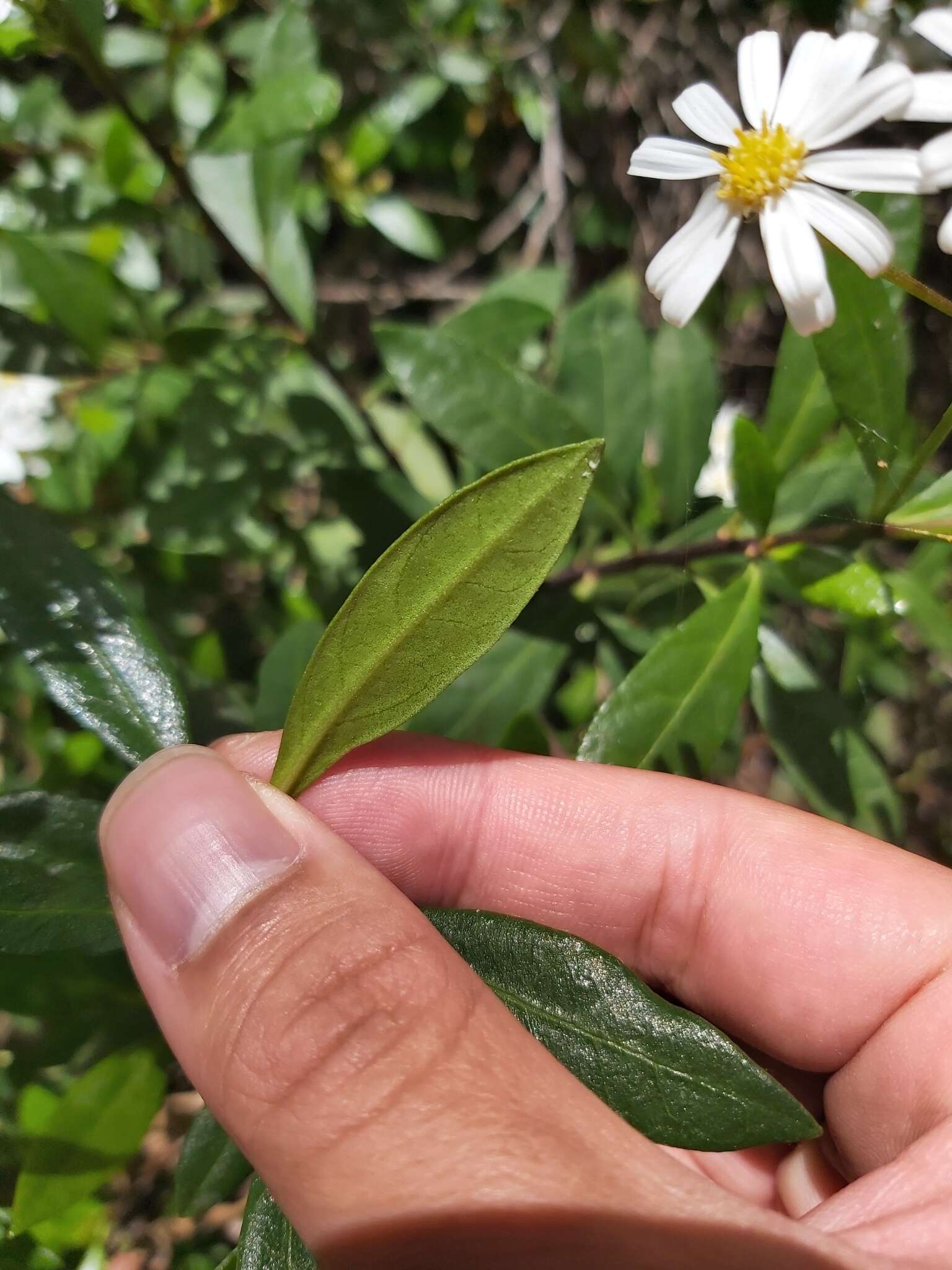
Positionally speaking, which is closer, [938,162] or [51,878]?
[938,162]

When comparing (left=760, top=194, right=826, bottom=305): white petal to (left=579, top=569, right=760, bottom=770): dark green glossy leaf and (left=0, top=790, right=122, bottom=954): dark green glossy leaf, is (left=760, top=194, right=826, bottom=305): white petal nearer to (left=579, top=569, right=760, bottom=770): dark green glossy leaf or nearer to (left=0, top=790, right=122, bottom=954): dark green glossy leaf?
(left=579, top=569, right=760, bottom=770): dark green glossy leaf

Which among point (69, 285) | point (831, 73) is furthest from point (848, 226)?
point (69, 285)

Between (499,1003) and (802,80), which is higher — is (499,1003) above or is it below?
below

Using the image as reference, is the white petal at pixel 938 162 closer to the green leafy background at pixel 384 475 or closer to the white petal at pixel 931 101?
the white petal at pixel 931 101

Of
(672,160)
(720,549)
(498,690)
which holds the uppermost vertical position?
(672,160)

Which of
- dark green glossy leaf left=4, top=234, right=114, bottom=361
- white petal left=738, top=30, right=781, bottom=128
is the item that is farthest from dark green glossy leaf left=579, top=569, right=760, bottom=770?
dark green glossy leaf left=4, top=234, right=114, bottom=361

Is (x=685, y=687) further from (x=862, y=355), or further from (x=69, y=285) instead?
(x=69, y=285)
